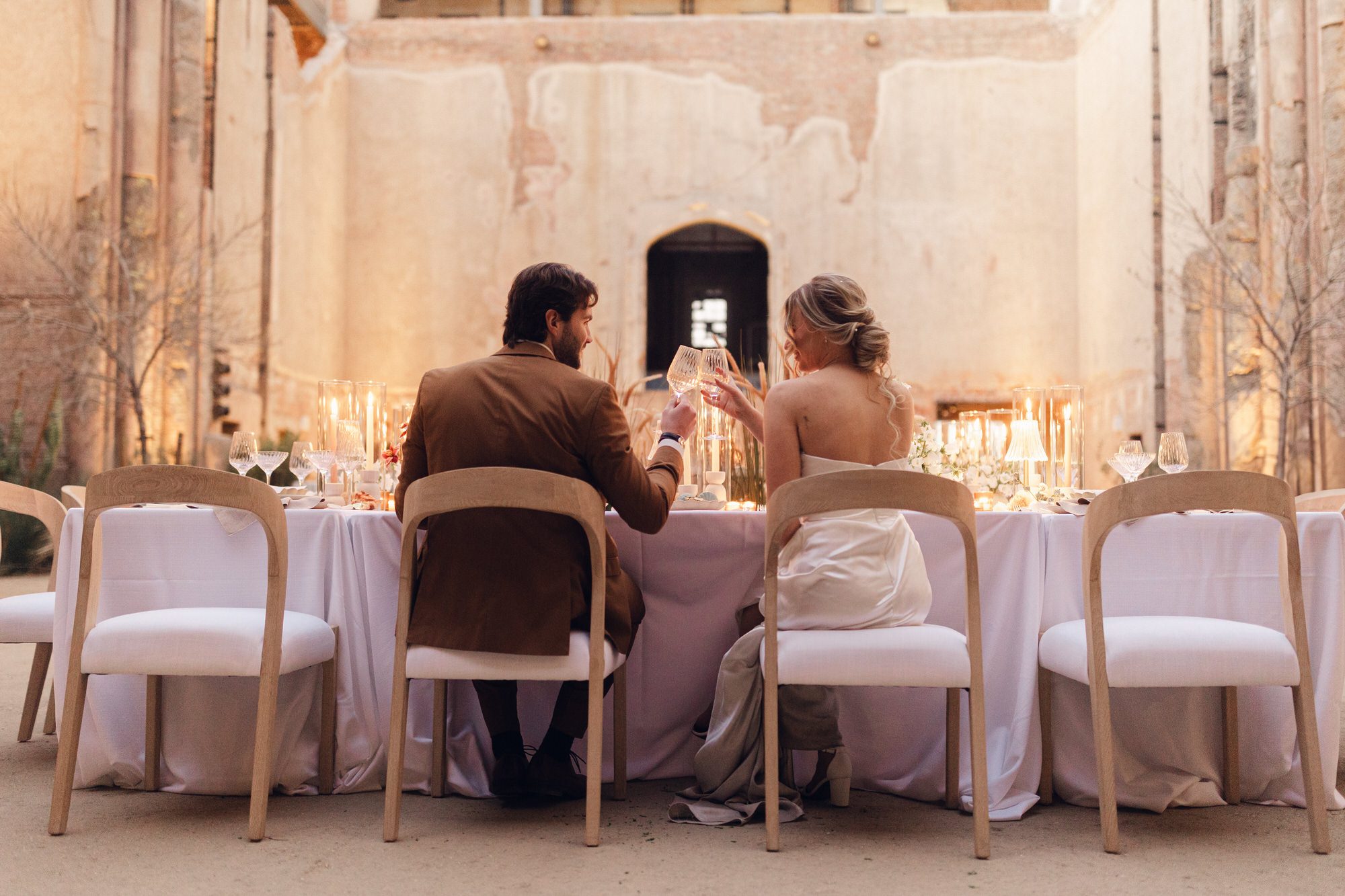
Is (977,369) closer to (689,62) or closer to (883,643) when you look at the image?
(689,62)

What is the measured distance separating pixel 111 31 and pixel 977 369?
30.3ft

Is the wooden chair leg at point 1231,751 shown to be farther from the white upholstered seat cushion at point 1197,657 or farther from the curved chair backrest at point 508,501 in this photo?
the curved chair backrest at point 508,501

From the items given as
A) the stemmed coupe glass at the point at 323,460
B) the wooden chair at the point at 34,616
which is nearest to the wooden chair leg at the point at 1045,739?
the stemmed coupe glass at the point at 323,460

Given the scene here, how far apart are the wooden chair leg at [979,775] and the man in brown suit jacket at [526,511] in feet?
2.77

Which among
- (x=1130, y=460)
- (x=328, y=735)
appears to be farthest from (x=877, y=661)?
(x=328, y=735)

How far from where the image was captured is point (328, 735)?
2996 millimetres

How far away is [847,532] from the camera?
276 cm

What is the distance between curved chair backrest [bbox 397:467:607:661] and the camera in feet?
8.20

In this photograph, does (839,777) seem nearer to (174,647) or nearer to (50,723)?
(174,647)

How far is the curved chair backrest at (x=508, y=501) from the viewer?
2.50 m

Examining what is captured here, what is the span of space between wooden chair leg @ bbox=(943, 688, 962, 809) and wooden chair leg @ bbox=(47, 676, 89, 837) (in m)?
2.12

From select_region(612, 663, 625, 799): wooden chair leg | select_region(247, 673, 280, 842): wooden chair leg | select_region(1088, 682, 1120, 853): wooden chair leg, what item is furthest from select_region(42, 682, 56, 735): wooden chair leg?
select_region(1088, 682, 1120, 853): wooden chair leg

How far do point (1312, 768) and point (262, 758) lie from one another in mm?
2401

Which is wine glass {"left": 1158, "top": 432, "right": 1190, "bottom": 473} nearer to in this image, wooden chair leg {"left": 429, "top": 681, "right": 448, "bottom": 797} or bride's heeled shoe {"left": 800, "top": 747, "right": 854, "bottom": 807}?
bride's heeled shoe {"left": 800, "top": 747, "right": 854, "bottom": 807}
